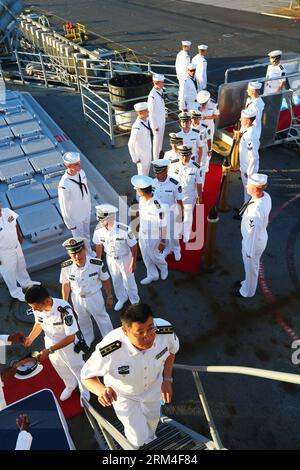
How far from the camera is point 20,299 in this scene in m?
5.89

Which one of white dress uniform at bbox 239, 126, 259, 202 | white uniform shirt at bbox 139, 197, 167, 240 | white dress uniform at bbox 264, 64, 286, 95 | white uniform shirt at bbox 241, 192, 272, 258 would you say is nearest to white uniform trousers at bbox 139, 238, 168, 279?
white uniform shirt at bbox 139, 197, 167, 240

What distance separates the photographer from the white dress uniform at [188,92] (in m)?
10.3

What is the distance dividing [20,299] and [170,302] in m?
2.42

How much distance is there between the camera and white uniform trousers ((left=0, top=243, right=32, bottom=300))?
5531 mm

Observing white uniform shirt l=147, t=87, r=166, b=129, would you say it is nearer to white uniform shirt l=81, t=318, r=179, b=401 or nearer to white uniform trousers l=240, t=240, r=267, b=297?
white uniform trousers l=240, t=240, r=267, b=297

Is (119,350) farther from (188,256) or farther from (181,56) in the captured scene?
(181,56)

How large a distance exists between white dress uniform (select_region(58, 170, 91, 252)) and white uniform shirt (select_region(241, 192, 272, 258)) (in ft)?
8.17

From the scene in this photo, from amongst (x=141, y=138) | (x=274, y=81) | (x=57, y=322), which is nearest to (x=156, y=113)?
(x=141, y=138)

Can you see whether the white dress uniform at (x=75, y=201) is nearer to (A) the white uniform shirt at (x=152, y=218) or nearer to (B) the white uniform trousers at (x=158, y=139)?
(A) the white uniform shirt at (x=152, y=218)

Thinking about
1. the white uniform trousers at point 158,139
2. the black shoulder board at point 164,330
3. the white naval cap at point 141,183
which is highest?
the white naval cap at point 141,183

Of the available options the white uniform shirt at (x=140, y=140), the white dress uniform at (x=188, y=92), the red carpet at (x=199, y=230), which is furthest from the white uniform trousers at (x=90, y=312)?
the white dress uniform at (x=188, y=92)

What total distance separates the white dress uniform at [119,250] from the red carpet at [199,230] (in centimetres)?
129

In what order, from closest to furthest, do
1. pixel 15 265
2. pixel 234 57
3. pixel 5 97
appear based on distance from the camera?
pixel 15 265, pixel 5 97, pixel 234 57
